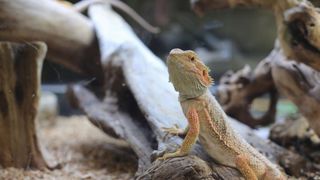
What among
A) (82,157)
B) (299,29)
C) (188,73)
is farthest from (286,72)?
(82,157)

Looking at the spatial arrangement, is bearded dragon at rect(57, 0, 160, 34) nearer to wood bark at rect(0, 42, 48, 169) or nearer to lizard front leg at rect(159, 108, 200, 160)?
wood bark at rect(0, 42, 48, 169)

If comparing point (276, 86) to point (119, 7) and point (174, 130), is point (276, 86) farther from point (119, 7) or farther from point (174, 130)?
point (119, 7)

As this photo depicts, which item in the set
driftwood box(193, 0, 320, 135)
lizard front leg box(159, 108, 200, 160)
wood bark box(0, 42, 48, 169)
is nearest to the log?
driftwood box(193, 0, 320, 135)

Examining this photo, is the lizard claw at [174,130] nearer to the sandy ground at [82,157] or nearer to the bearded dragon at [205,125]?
the bearded dragon at [205,125]

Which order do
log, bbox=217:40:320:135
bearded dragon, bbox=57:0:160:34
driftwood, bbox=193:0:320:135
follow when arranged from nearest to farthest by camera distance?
driftwood, bbox=193:0:320:135, log, bbox=217:40:320:135, bearded dragon, bbox=57:0:160:34

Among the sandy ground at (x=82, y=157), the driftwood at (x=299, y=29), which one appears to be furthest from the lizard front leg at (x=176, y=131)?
the driftwood at (x=299, y=29)
